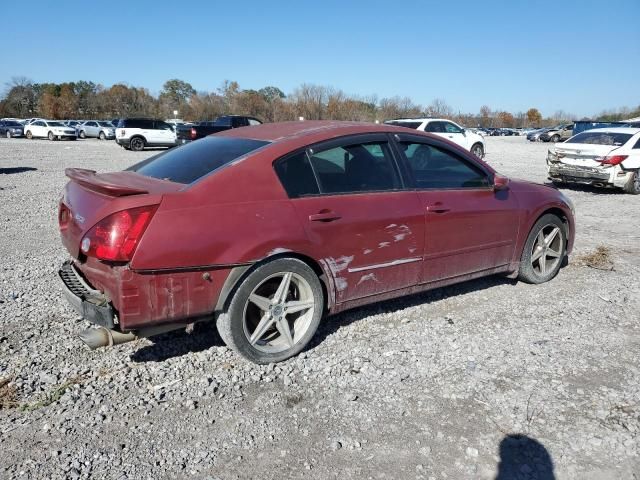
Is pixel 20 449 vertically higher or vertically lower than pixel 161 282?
lower

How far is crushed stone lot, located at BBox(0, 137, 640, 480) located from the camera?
2.56 metres

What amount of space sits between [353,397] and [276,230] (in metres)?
1.15

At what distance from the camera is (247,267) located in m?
3.24

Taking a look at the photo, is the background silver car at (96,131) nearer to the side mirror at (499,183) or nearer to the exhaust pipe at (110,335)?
the side mirror at (499,183)

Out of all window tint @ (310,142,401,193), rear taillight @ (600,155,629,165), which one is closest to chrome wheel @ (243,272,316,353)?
window tint @ (310,142,401,193)

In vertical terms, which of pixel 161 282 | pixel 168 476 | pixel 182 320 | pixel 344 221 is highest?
pixel 344 221

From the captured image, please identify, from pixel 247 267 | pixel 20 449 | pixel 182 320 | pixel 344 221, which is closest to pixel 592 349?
pixel 344 221

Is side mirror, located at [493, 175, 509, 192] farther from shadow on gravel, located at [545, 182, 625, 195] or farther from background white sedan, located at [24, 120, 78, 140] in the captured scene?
background white sedan, located at [24, 120, 78, 140]

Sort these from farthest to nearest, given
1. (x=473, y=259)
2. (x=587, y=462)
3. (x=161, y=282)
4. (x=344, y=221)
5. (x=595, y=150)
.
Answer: (x=595, y=150) → (x=473, y=259) → (x=344, y=221) → (x=161, y=282) → (x=587, y=462)

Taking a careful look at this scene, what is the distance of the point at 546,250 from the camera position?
523 centimetres

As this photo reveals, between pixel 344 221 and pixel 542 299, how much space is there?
2383mm

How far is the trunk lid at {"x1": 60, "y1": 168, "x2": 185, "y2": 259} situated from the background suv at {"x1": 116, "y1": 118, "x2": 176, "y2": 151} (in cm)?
2382

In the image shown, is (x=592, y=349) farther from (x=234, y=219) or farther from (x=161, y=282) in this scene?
(x=161, y=282)

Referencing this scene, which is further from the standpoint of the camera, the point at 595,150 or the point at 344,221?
the point at 595,150
